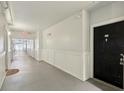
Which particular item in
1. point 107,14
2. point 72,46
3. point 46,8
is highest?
point 46,8

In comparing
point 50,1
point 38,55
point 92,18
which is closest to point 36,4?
point 50,1

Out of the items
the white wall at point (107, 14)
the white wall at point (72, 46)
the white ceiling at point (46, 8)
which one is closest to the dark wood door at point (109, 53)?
the white wall at point (107, 14)

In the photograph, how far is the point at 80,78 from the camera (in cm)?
358

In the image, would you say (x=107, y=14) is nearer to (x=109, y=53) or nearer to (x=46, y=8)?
(x=109, y=53)

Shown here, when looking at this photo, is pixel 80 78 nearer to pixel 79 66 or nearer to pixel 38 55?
pixel 79 66

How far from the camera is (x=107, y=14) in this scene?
121 inches

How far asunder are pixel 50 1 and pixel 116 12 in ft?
6.32

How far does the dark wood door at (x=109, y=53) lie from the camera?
109 inches

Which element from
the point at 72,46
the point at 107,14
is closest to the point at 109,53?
the point at 107,14

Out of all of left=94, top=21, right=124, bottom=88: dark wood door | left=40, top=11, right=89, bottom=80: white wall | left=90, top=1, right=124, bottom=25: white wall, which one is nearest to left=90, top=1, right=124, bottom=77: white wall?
left=90, top=1, right=124, bottom=25: white wall

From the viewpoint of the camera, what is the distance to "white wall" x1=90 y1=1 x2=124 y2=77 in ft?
8.98

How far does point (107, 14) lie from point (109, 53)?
123 cm

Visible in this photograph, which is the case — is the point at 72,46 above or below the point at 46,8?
below

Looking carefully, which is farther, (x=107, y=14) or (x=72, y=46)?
(x=72, y=46)
